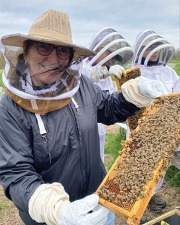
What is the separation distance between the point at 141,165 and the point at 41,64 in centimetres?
105

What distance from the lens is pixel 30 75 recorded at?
7.10 feet

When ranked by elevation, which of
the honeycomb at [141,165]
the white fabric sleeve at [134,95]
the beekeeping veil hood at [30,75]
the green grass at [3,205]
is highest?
the beekeeping veil hood at [30,75]

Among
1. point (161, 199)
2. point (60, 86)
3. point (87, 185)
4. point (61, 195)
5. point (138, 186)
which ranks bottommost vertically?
point (161, 199)

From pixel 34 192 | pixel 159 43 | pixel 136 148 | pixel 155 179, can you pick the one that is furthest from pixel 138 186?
pixel 159 43

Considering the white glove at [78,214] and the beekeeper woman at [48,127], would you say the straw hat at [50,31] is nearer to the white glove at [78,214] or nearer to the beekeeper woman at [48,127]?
the beekeeper woman at [48,127]

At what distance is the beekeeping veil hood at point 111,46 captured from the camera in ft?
14.5

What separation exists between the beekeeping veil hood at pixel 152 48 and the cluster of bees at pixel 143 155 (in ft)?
7.16

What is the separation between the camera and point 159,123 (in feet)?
8.76

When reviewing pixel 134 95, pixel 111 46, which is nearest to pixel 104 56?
pixel 111 46

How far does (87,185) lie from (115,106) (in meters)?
0.74

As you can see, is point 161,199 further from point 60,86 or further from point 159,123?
point 60,86

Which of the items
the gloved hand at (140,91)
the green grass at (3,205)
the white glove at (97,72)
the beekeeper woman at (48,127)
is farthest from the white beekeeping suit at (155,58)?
the green grass at (3,205)

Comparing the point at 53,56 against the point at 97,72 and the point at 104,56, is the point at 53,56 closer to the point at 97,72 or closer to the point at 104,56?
the point at 97,72

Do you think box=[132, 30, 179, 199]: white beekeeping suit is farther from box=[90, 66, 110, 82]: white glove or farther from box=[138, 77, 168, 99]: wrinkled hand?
box=[138, 77, 168, 99]: wrinkled hand
